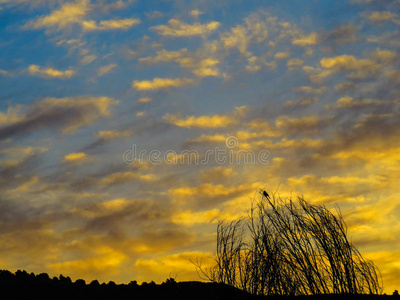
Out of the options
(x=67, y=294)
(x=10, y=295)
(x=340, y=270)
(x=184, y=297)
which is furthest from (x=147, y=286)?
(x=340, y=270)

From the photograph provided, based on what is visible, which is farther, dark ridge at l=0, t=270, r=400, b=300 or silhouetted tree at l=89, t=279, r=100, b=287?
silhouetted tree at l=89, t=279, r=100, b=287

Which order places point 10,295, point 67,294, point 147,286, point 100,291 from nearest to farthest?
point 10,295 < point 67,294 < point 100,291 < point 147,286

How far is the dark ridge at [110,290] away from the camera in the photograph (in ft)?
37.4

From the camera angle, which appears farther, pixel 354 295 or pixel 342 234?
pixel 342 234

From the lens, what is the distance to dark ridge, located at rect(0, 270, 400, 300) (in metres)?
11.4

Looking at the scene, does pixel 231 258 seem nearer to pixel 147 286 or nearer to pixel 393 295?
pixel 147 286

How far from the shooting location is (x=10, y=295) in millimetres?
11031

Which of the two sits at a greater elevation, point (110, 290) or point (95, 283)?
point (95, 283)

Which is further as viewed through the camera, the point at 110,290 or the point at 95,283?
the point at 95,283

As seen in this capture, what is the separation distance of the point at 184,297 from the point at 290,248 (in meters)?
3.25

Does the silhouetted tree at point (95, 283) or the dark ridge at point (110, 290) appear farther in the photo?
the silhouetted tree at point (95, 283)

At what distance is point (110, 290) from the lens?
12805 mm

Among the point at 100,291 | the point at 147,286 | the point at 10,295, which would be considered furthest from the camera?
the point at 147,286

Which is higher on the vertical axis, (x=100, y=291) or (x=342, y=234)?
(x=342, y=234)
